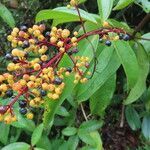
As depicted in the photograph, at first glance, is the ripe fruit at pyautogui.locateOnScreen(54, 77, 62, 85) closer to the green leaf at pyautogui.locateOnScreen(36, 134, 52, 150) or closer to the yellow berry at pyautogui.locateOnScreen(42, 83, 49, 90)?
the yellow berry at pyautogui.locateOnScreen(42, 83, 49, 90)

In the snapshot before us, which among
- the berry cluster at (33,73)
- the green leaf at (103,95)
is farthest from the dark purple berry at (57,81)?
the green leaf at (103,95)

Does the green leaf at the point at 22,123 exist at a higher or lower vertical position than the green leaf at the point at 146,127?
higher

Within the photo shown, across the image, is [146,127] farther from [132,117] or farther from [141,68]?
[141,68]

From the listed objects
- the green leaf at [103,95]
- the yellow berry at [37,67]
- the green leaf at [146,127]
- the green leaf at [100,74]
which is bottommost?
the green leaf at [146,127]

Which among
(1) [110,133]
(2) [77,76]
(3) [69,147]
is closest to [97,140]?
(3) [69,147]

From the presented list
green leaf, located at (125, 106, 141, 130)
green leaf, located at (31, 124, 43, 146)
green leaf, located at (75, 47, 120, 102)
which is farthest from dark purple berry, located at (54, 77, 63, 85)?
green leaf, located at (125, 106, 141, 130)

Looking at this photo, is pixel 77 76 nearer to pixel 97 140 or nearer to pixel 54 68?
pixel 54 68

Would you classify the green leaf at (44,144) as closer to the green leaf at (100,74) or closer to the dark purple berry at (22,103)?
the green leaf at (100,74)
